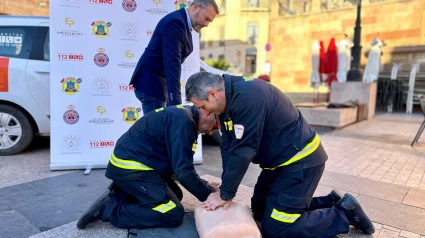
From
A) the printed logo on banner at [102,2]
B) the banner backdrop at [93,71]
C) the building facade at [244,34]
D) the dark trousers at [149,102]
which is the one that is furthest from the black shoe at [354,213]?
the building facade at [244,34]

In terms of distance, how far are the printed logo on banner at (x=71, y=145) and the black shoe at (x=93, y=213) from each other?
5.40 ft

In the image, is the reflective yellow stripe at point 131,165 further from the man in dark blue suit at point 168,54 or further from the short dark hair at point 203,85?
the man in dark blue suit at point 168,54

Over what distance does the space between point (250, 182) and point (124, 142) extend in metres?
1.74

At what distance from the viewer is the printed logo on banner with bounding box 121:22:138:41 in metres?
3.92

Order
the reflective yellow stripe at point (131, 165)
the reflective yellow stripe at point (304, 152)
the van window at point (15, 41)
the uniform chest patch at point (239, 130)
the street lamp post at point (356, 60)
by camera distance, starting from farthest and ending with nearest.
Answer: the street lamp post at point (356, 60)
the van window at point (15, 41)
the reflective yellow stripe at point (131, 165)
the reflective yellow stripe at point (304, 152)
the uniform chest patch at point (239, 130)

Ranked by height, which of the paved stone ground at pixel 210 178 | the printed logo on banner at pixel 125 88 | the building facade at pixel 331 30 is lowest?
the paved stone ground at pixel 210 178

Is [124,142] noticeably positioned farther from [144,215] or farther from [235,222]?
[235,222]

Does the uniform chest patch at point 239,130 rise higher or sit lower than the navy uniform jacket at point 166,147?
higher

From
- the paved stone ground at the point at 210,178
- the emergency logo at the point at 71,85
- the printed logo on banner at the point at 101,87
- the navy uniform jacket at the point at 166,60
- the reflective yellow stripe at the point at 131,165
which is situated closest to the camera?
the reflective yellow stripe at the point at 131,165

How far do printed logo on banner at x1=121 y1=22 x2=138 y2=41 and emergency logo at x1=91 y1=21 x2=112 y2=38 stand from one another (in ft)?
0.53

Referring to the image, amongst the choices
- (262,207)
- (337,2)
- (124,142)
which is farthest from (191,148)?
(337,2)

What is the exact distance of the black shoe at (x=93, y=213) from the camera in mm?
2439

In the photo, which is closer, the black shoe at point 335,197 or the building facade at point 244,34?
the black shoe at point 335,197

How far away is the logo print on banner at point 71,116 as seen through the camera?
3.88 m
